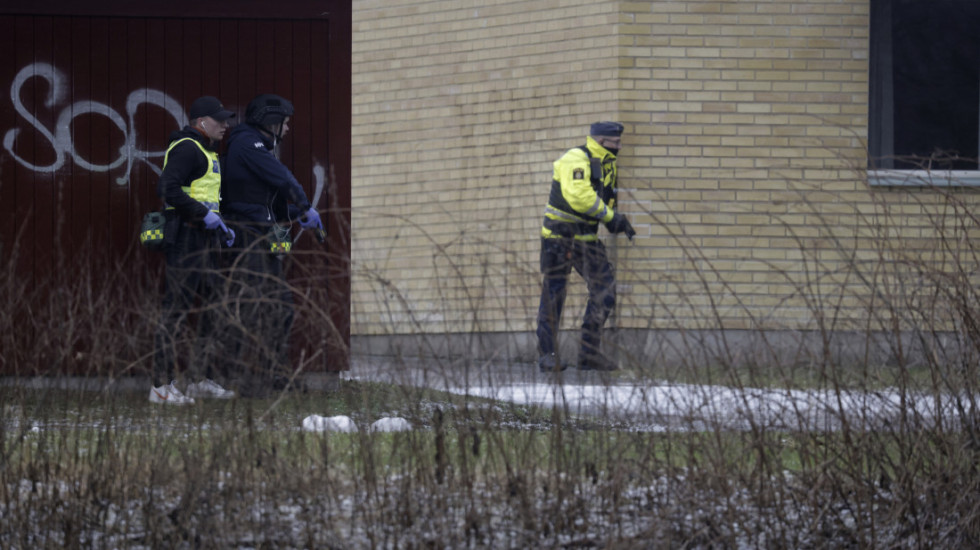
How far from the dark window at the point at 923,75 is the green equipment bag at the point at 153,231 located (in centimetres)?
546

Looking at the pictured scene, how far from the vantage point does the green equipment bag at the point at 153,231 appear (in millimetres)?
7670

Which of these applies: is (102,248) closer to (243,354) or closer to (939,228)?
(243,354)

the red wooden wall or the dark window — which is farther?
the dark window

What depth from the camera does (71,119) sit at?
8273mm

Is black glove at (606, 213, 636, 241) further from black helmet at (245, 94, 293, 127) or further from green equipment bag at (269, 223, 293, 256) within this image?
black helmet at (245, 94, 293, 127)

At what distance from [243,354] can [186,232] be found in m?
3.22

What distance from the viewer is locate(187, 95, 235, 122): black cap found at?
7.63 m

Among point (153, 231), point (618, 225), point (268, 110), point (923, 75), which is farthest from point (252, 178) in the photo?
point (923, 75)

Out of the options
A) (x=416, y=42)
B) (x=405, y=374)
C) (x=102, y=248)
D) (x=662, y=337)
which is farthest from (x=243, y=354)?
(x=416, y=42)

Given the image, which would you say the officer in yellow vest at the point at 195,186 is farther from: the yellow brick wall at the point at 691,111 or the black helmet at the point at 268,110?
the yellow brick wall at the point at 691,111

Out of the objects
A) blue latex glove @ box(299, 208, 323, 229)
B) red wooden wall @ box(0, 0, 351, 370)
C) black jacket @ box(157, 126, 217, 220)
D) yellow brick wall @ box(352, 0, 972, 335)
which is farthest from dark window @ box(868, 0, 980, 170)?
black jacket @ box(157, 126, 217, 220)

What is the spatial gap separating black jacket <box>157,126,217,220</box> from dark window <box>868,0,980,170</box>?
207 inches

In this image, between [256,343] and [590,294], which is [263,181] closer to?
[256,343]

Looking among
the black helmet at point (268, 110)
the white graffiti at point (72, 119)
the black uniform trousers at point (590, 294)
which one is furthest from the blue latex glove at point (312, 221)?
the black uniform trousers at point (590, 294)
